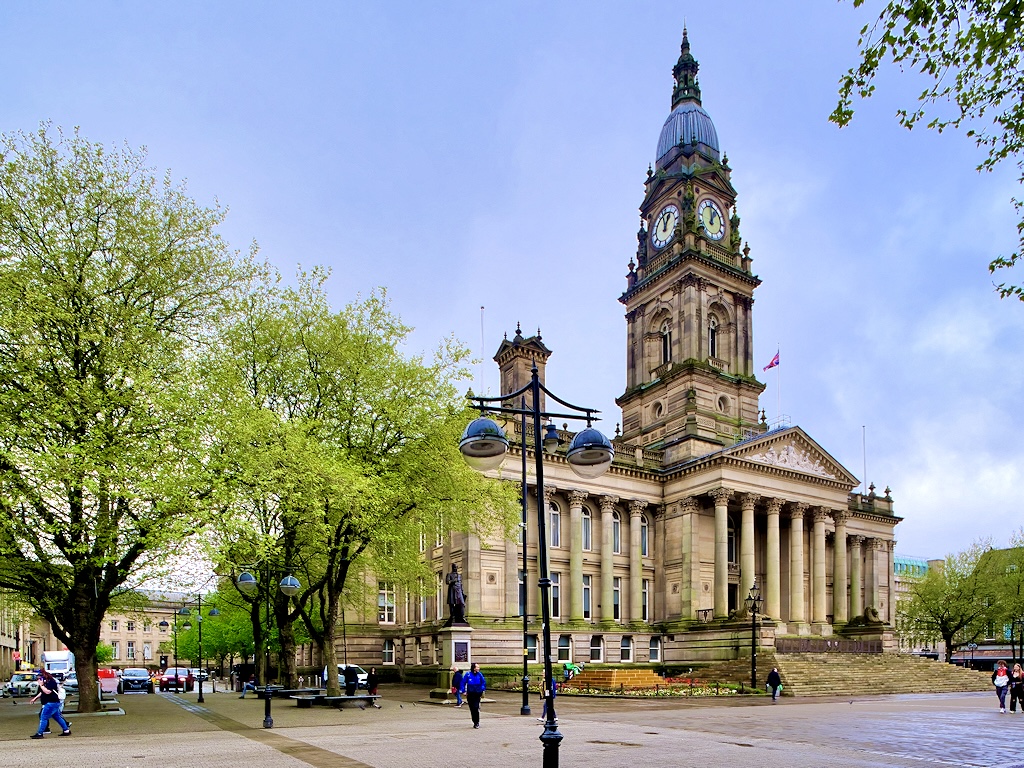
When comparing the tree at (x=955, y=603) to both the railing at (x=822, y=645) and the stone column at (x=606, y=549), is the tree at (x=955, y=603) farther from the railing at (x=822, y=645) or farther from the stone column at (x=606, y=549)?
the stone column at (x=606, y=549)

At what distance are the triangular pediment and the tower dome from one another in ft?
77.9

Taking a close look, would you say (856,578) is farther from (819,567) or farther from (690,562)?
(690,562)

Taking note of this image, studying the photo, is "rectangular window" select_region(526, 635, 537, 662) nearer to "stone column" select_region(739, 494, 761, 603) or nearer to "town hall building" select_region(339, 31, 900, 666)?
"town hall building" select_region(339, 31, 900, 666)

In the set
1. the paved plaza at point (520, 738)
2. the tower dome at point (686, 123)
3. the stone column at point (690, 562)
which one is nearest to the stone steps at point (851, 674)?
the stone column at point (690, 562)

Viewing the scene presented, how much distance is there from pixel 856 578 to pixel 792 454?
12.4 meters

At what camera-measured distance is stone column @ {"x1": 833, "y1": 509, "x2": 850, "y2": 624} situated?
60312mm

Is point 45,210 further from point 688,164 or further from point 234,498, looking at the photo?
point 688,164

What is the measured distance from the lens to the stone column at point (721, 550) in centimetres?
5309

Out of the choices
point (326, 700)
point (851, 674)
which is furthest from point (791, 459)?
point (326, 700)

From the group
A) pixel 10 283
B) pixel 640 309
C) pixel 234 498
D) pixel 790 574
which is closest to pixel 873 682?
pixel 790 574

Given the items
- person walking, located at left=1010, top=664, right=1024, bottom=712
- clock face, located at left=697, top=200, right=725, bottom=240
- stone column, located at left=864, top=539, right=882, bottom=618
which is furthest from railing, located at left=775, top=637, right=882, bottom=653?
clock face, located at left=697, top=200, right=725, bottom=240

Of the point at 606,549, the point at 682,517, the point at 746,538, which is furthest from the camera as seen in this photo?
the point at 682,517

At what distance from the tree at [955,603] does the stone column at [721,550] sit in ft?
95.7

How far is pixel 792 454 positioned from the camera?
5816 cm
